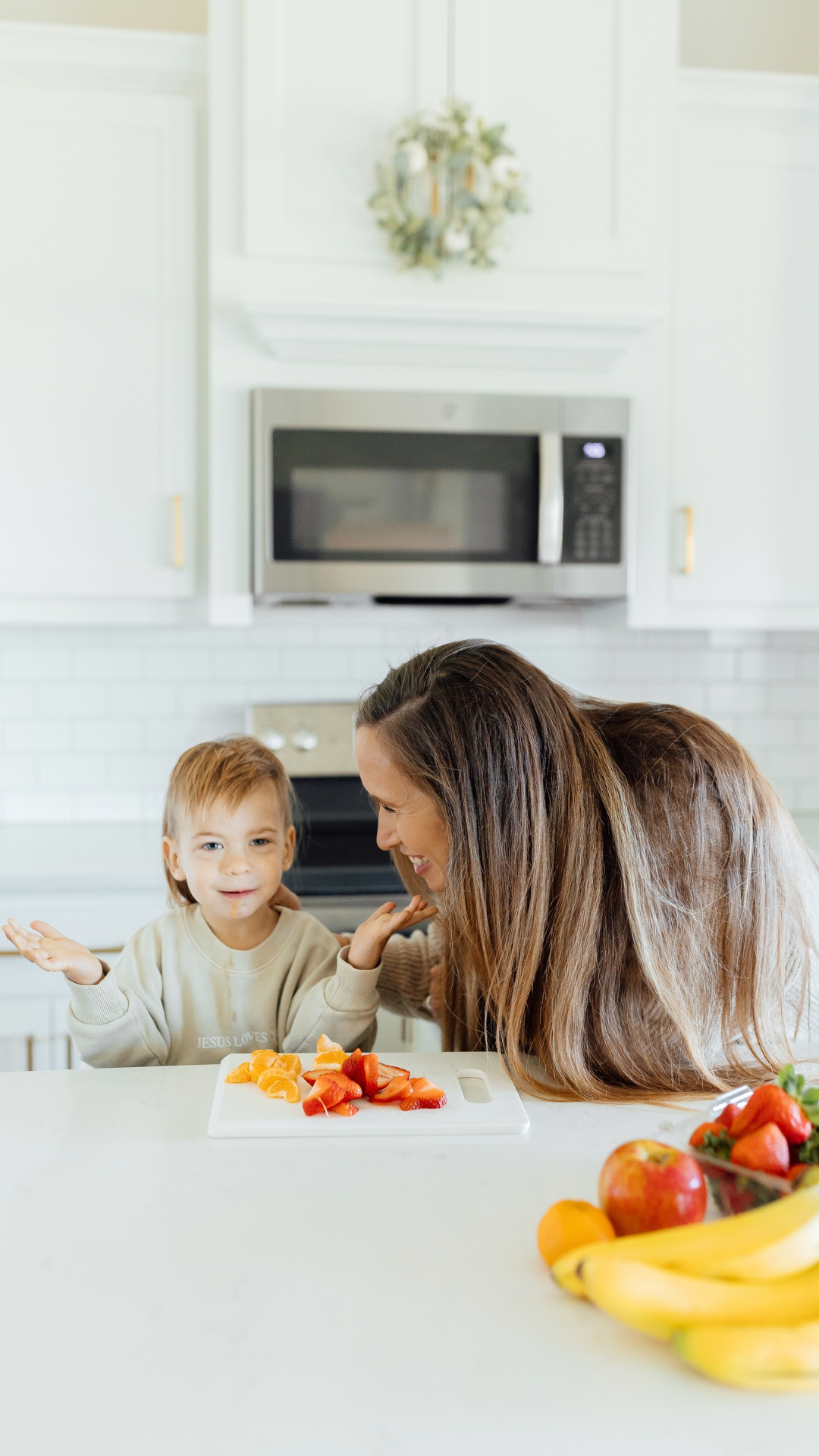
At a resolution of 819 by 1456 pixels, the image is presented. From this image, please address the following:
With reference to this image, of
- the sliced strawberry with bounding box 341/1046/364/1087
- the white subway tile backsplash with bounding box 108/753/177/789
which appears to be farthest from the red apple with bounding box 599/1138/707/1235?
the white subway tile backsplash with bounding box 108/753/177/789

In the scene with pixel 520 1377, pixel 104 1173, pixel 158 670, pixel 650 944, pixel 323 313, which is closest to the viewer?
pixel 520 1377

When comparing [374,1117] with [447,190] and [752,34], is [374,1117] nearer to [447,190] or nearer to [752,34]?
[447,190]

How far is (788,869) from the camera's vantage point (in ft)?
3.49

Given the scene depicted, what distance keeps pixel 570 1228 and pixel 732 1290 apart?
11cm

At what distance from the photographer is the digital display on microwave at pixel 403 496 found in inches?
82.3

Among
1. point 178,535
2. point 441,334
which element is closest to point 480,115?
point 441,334

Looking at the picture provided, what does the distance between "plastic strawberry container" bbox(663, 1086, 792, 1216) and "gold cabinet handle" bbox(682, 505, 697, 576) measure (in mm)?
1704

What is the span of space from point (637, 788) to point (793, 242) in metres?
1.74

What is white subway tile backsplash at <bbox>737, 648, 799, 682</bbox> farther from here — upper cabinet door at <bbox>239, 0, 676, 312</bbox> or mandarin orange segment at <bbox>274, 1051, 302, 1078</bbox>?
mandarin orange segment at <bbox>274, 1051, 302, 1078</bbox>

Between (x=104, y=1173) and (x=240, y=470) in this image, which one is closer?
(x=104, y=1173)

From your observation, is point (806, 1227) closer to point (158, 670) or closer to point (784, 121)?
point (158, 670)

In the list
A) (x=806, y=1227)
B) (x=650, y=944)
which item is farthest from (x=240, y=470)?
(x=806, y=1227)

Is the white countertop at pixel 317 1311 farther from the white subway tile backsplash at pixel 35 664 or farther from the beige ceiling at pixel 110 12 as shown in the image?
the beige ceiling at pixel 110 12

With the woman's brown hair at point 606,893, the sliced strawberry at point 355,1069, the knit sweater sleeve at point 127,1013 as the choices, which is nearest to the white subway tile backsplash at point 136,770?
the knit sweater sleeve at point 127,1013
